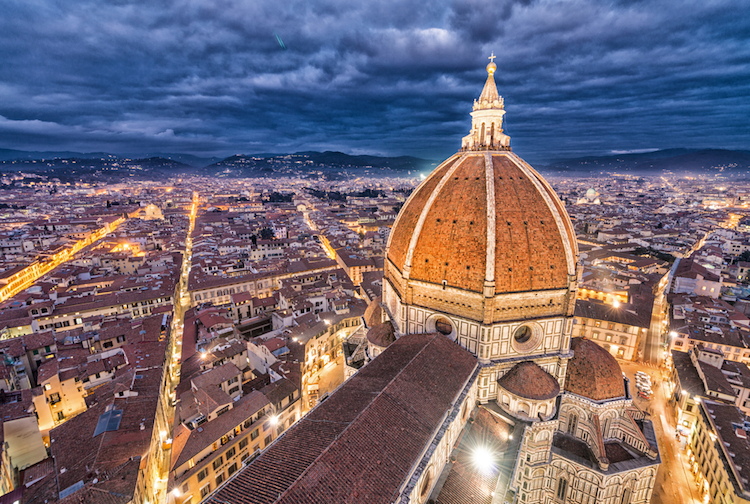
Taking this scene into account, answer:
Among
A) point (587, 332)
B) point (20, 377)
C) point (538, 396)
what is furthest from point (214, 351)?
point (587, 332)

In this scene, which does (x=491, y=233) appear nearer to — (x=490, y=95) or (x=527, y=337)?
(x=527, y=337)

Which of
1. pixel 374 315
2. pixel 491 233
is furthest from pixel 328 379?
pixel 491 233

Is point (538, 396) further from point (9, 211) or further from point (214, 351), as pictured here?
point (9, 211)

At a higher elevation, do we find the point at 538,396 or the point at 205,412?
the point at 538,396

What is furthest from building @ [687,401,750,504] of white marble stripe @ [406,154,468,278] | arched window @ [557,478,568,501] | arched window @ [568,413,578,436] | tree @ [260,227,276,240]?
tree @ [260,227,276,240]

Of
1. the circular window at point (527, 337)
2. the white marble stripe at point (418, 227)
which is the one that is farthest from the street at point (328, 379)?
the circular window at point (527, 337)

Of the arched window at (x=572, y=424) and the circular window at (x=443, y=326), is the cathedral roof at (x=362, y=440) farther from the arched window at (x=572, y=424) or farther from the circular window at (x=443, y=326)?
the arched window at (x=572, y=424)
